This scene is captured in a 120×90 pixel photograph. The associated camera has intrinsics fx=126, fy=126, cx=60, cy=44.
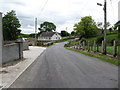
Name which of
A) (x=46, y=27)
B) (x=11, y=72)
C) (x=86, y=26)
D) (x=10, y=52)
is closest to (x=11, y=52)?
(x=10, y=52)

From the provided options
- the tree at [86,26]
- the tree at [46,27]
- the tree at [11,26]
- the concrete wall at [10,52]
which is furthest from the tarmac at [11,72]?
the tree at [46,27]

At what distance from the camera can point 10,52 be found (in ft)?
37.5

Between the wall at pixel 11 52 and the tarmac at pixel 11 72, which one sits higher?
the wall at pixel 11 52

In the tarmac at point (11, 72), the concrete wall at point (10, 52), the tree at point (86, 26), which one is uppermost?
the tree at point (86, 26)

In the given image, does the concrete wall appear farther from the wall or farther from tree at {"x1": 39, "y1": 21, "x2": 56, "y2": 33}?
tree at {"x1": 39, "y1": 21, "x2": 56, "y2": 33}

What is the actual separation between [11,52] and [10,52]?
20cm

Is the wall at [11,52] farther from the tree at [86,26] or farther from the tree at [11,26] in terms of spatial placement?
the tree at [86,26]

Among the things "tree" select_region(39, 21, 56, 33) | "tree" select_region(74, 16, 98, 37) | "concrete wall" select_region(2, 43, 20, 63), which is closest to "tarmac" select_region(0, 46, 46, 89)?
"concrete wall" select_region(2, 43, 20, 63)

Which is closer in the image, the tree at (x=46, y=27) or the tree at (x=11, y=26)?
the tree at (x=11, y=26)

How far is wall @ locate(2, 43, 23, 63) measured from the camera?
10516mm

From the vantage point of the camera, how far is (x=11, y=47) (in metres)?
11.7

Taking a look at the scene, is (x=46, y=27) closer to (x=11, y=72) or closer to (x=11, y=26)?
(x=11, y=26)

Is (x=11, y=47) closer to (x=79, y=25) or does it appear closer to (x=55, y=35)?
(x=79, y=25)

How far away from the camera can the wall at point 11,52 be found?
414 inches
